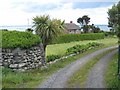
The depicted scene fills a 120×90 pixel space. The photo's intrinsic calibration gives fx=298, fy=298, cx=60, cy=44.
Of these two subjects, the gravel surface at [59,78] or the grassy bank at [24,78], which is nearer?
the gravel surface at [59,78]

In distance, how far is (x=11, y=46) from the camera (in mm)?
21359

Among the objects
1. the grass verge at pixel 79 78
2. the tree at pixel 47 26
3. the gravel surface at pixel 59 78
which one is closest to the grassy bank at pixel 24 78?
the gravel surface at pixel 59 78

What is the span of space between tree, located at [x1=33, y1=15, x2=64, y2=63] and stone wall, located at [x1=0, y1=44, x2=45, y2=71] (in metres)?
4.89

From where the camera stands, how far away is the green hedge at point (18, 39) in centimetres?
2156

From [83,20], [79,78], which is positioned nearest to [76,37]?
[83,20]

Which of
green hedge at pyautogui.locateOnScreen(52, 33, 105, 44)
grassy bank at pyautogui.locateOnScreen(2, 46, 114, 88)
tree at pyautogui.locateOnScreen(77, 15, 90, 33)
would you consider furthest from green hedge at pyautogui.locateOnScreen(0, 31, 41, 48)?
tree at pyautogui.locateOnScreen(77, 15, 90, 33)

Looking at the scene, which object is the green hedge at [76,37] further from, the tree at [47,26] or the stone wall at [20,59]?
the stone wall at [20,59]

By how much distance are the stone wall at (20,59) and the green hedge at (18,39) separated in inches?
14.5

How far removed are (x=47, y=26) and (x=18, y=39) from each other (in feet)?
19.3

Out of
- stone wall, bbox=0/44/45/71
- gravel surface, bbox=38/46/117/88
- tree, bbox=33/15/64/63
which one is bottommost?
gravel surface, bbox=38/46/117/88

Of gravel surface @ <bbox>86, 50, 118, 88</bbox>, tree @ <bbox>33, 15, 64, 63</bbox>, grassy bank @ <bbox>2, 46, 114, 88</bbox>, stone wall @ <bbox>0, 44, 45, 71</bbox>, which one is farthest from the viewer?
tree @ <bbox>33, 15, 64, 63</bbox>

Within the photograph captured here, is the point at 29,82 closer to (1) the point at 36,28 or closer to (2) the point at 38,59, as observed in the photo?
(2) the point at 38,59

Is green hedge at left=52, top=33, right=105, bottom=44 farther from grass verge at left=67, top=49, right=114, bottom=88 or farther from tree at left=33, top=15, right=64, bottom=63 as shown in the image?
grass verge at left=67, top=49, right=114, bottom=88

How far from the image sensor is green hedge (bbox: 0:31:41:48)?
2156 centimetres
